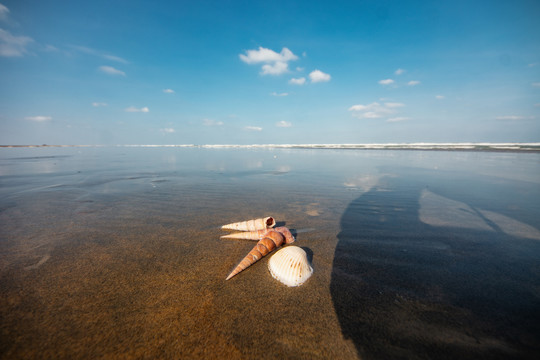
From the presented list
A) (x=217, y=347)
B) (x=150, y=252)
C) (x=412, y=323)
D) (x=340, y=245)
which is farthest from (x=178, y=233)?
(x=412, y=323)

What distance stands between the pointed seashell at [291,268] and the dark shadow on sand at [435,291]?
0.44 m

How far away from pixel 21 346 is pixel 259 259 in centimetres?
268

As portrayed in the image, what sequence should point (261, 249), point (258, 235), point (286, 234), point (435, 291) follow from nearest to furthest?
point (435, 291)
point (261, 249)
point (286, 234)
point (258, 235)

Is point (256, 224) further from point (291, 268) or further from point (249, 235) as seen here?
point (291, 268)

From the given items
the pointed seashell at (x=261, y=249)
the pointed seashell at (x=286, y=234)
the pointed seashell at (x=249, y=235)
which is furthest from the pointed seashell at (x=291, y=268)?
the pointed seashell at (x=249, y=235)

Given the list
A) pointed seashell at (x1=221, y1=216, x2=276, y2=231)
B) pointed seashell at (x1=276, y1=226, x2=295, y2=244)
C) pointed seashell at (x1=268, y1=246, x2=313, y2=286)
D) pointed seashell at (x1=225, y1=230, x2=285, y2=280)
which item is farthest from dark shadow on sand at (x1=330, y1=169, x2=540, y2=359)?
pointed seashell at (x1=221, y1=216, x2=276, y2=231)

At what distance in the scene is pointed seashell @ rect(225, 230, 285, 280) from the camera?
3.10 meters

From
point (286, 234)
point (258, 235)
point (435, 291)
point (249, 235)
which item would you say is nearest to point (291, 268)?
point (286, 234)

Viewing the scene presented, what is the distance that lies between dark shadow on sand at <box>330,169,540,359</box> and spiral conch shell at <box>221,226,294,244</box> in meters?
0.93

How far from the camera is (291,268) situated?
9.66 ft

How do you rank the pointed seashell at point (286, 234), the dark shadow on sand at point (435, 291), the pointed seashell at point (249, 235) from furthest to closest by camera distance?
the pointed seashell at point (249, 235) < the pointed seashell at point (286, 234) < the dark shadow on sand at point (435, 291)

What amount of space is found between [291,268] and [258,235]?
1271 millimetres

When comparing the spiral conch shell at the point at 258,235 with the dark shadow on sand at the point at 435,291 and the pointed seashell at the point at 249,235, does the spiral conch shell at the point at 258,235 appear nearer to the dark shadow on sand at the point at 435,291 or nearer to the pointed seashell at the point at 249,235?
the pointed seashell at the point at 249,235

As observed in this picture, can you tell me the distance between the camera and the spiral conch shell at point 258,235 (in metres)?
3.92
